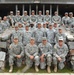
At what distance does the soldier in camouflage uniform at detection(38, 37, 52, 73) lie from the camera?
14977 millimetres

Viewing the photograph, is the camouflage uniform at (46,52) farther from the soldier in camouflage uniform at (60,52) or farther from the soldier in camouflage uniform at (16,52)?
the soldier in camouflage uniform at (16,52)

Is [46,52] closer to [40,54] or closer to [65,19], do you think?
[40,54]

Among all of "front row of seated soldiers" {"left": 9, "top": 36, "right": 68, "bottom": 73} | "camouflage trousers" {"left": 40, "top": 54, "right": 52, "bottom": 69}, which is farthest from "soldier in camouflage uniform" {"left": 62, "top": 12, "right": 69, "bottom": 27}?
"camouflage trousers" {"left": 40, "top": 54, "right": 52, "bottom": 69}

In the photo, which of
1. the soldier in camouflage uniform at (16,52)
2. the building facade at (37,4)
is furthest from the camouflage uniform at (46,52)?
the building facade at (37,4)

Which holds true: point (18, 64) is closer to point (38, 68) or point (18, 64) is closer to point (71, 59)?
point (38, 68)

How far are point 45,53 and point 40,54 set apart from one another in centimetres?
28

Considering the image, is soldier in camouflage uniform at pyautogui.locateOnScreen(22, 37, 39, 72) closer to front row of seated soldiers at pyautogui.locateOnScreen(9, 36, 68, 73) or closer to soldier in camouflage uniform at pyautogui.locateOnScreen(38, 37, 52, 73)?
front row of seated soldiers at pyautogui.locateOnScreen(9, 36, 68, 73)

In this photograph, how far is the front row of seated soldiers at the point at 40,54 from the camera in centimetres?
1499

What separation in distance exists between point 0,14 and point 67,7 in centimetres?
655

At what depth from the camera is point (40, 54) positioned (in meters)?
15.4

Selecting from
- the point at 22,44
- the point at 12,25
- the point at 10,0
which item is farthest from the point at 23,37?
the point at 10,0

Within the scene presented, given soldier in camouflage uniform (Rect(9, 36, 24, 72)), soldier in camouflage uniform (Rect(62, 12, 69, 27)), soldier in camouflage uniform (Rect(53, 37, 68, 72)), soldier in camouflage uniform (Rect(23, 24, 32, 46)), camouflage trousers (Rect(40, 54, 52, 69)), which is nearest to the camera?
camouflage trousers (Rect(40, 54, 52, 69))

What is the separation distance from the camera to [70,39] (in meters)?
16.7

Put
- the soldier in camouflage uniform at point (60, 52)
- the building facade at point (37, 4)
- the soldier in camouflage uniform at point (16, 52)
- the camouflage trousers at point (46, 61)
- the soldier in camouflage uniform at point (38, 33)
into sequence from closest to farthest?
the camouflage trousers at point (46, 61) < the soldier in camouflage uniform at point (60, 52) < the soldier in camouflage uniform at point (16, 52) < the soldier in camouflage uniform at point (38, 33) < the building facade at point (37, 4)
